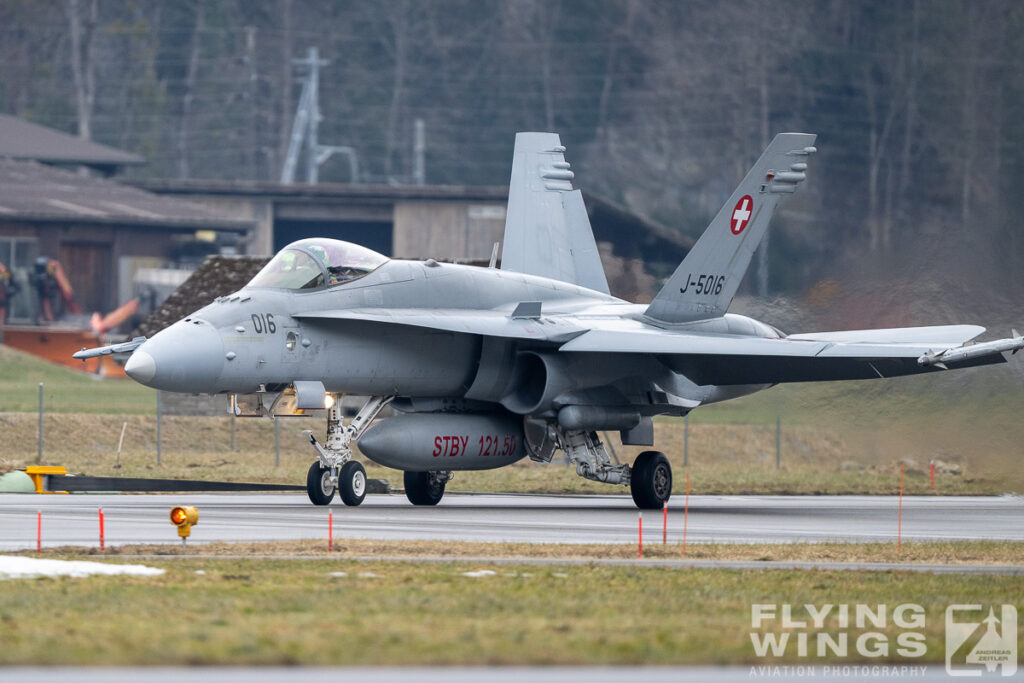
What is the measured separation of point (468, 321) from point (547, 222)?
5137 mm

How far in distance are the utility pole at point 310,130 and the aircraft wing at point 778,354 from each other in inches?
1998

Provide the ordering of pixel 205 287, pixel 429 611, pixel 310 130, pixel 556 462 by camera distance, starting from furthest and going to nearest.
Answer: pixel 310 130, pixel 205 287, pixel 556 462, pixel 429 611

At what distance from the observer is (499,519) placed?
19.2m

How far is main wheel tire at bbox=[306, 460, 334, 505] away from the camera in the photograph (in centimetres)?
1998

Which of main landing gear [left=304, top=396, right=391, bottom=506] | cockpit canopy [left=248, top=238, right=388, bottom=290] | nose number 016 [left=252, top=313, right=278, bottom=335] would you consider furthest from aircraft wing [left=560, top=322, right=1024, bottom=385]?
nose number 016 [left=252, top=313, right=278, bottom=335]

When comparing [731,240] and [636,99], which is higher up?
[636,99]

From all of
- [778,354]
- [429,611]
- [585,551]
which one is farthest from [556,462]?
[429,611]

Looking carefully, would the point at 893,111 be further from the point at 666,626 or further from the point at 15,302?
the point at 666,626

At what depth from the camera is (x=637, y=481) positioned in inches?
865

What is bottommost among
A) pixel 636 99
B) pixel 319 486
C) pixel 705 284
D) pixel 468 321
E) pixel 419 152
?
pixel 319 486

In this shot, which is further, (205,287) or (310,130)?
(310,130)

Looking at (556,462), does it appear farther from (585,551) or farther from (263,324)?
(585,551)

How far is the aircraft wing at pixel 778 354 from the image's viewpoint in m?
20.2

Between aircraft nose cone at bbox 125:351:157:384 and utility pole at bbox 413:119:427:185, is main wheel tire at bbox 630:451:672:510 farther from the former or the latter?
utility pole at bbox 413:119:427:185
